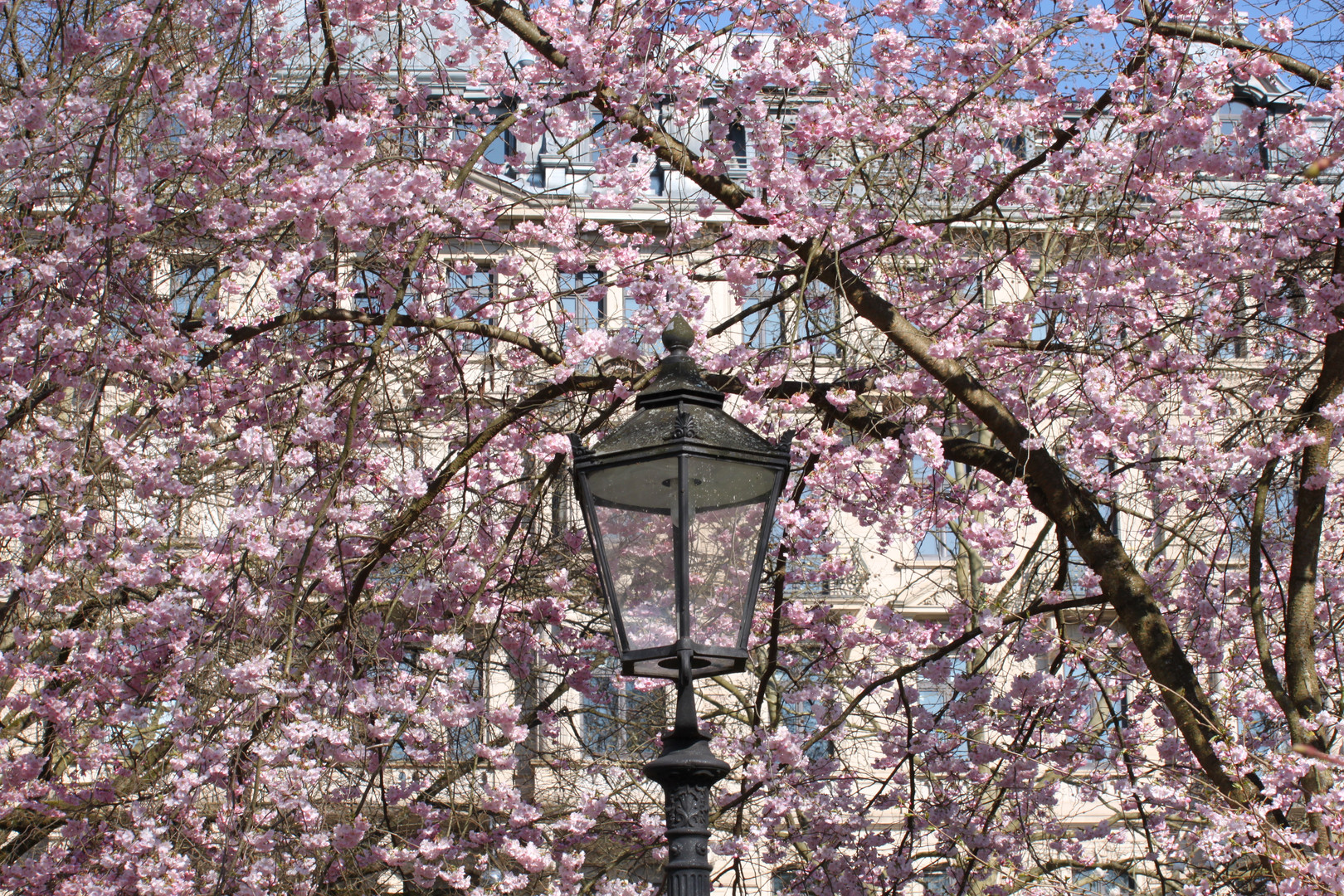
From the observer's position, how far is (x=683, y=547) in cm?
332

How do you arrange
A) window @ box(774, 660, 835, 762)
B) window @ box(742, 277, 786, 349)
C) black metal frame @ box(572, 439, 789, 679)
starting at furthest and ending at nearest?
1. window @ box(774, 660, 835, 762)
2. window @ box(742, 277, 786, 349)
3. black metal frame @ box(572, 439, 789, 679)

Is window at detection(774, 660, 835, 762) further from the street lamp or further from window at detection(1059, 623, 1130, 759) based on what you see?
the street lamp

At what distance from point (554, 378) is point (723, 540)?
2.43 m

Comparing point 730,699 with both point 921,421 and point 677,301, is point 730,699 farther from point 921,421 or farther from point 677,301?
point 677,301

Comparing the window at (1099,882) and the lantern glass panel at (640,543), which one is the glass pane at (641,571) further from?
the window at (1099,882)

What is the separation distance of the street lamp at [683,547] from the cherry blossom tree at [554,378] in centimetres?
126

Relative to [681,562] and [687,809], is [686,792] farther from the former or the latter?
Result: [681,562]

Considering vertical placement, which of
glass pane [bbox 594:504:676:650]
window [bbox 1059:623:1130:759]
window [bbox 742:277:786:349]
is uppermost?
window [bbox 742:277:786:349]

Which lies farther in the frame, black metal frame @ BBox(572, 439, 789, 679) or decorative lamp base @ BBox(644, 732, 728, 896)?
black metal frame @ BBox(572, 439, 789, 679)

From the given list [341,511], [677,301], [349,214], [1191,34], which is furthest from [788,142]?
[341,511]

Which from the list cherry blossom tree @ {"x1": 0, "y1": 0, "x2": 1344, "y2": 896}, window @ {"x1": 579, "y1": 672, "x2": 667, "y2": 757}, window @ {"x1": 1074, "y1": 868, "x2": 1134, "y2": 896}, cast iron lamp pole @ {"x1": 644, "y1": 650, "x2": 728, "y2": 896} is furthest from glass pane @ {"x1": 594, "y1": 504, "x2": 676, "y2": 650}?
window @ {"x1": 579, "y1": 672, "x2": 667, "y2": 757}

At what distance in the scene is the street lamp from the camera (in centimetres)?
328

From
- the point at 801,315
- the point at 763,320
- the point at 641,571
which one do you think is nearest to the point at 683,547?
the point at 641,571

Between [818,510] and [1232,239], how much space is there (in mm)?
2134
